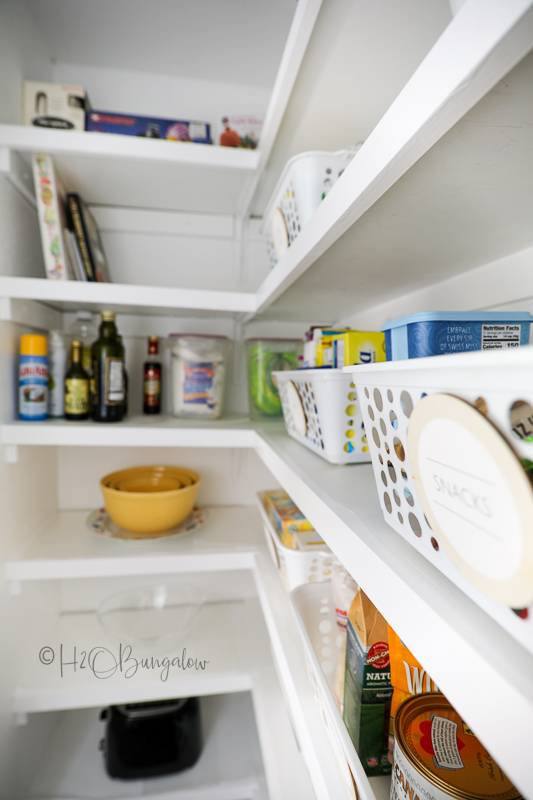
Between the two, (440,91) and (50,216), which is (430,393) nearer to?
(440,91)

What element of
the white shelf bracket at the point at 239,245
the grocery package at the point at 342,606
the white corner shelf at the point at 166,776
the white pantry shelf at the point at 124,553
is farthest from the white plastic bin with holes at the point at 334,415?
the white corner shelf at the point at 166,776

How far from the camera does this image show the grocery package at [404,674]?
49 centimetres

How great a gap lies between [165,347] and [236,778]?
1386 mm

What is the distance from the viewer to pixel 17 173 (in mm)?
1099

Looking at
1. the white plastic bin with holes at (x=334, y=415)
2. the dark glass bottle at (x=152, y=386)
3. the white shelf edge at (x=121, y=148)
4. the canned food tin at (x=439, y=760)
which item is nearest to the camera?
the canned food tin at (x=439, y=760)

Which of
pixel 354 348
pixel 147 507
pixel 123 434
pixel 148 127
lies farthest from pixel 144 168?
pixel 147 507

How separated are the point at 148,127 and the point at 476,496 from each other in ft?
4.24

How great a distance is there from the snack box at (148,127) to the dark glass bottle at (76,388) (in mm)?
599

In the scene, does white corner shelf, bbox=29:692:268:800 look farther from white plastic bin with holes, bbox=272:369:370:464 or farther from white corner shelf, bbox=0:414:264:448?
white plastic bin with holes, bbox=272:369:370:464

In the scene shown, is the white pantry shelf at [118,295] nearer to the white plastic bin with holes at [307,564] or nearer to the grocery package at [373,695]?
the white plastic bin with holes at [307,564]

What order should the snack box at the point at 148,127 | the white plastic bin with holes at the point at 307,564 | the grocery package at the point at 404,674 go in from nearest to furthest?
1. the grocery package at the point at 404,674
2. the white plastic bin with holes at the point at 307,564
3. the snack box at the point at 148,127

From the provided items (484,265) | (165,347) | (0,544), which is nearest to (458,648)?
(484,265)

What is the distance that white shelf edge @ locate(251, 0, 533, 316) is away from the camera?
9.1 inches

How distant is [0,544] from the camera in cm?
109
